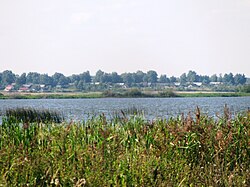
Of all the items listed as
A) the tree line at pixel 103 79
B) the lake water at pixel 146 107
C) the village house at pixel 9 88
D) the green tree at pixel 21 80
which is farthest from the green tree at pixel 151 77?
the lake water at pixel 146 107

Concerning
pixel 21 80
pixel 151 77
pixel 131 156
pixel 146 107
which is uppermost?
pixel 21 80

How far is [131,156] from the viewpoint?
24.8 feet

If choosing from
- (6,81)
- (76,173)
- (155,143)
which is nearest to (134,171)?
(76,173)

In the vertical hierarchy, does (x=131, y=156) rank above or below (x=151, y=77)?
below

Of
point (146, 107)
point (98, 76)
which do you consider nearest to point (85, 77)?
point (98, 76)

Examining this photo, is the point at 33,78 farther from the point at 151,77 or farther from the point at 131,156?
the point at 131,156

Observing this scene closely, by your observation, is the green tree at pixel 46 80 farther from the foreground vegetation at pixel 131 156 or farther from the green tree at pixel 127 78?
the foreground vegetation at pixel 131 156

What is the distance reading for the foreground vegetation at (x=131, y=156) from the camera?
6.52 meters

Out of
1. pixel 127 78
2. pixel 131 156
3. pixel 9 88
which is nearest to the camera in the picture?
pixel 131 156

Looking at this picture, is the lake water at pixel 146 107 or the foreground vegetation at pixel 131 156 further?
the lake water at pixel 146 107

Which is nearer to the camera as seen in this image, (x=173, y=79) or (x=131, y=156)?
(x=131, y=156)

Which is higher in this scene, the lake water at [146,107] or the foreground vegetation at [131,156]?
the foreground vegetation at [131,156]

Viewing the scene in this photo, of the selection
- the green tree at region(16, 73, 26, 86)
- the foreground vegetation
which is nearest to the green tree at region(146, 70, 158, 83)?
the green tree at region(16, 73, 26, 86)

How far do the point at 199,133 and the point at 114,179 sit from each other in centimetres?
341
